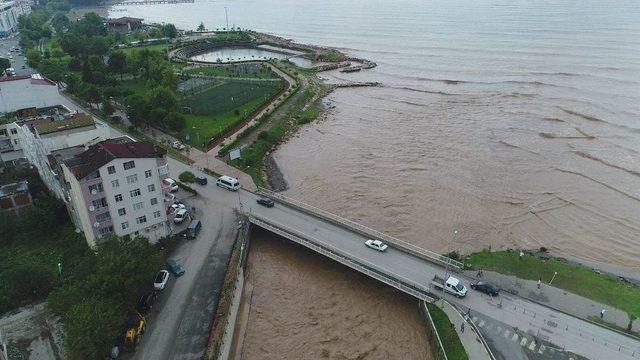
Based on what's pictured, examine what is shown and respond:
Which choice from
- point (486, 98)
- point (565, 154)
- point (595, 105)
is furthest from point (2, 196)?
point (595, 105)

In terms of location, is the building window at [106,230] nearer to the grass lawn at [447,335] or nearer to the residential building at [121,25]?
the grass lawn at [447,335]

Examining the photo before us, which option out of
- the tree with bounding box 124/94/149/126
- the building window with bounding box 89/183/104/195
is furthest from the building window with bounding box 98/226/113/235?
the tree with bounding box 124/94/149/126

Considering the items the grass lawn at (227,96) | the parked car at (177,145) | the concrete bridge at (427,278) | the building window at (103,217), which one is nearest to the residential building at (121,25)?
the grass lawn at (227,96)

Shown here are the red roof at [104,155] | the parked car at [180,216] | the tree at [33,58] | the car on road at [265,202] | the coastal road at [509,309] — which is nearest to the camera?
the coastal road at [509,309]

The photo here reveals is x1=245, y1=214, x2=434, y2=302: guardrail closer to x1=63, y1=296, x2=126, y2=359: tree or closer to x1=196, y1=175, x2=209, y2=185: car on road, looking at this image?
x1=196, y1=175, x2=209, y2=185: car on road

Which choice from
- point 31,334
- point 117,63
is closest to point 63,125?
point 31,334

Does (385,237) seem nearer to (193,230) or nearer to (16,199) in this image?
(193,230)
